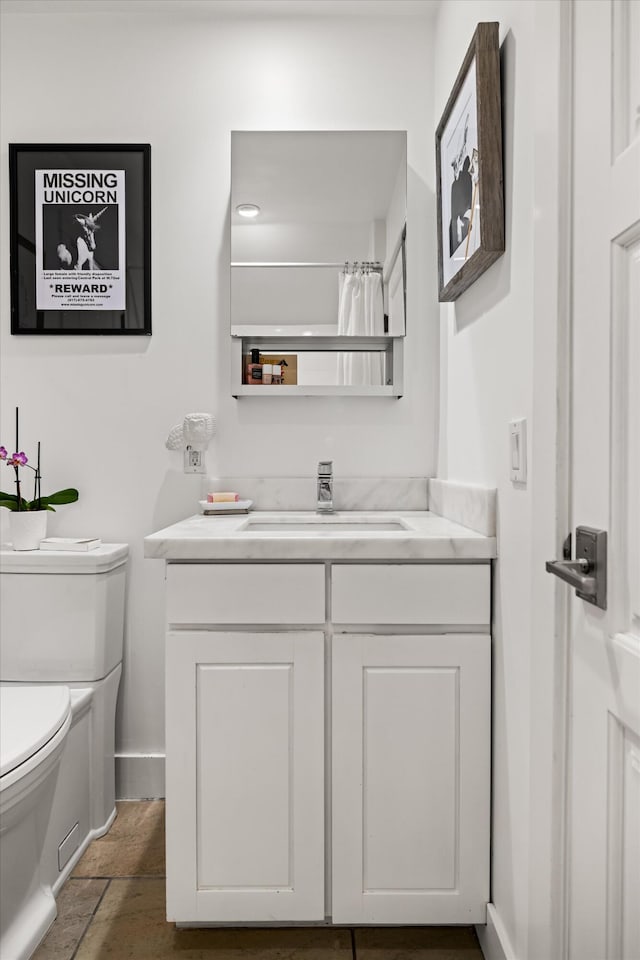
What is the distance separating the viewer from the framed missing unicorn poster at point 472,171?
1174 mm

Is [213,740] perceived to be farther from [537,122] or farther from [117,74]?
[117,74]

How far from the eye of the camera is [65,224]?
1.92 meters

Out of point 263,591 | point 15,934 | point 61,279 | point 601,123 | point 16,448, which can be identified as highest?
point 61,279

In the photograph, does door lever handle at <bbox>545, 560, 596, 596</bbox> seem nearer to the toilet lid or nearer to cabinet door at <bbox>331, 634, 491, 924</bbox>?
cabinet door at <bbox>331, 634, 491, 924</bbox>

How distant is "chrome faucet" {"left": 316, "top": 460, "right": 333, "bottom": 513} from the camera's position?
1816 millimetres

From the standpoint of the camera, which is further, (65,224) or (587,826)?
(65,224)

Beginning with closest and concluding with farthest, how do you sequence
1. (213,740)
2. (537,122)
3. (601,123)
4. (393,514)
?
(601,123) → (537,122) → (213,740) → (393,514)

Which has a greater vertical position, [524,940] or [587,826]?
[587,826]

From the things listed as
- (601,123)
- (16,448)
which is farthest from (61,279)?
(601,123)

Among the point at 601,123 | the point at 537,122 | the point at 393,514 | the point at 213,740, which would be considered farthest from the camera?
the point at 393,514

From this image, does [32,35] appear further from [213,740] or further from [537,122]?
[213,740]

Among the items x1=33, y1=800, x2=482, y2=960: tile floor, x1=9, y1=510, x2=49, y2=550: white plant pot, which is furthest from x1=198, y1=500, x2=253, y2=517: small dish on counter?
x1=33, y1=800, x2=482, y2=960: tile floor

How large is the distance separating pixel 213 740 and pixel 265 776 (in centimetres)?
13

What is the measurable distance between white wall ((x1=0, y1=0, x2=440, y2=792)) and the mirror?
0.08 meters
